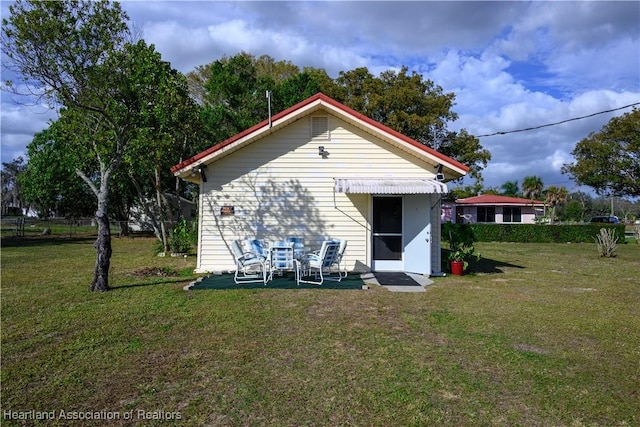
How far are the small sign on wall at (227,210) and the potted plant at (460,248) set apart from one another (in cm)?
640

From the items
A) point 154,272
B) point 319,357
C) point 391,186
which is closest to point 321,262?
point 391,186

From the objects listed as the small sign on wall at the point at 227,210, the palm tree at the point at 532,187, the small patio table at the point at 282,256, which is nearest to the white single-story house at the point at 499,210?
the palm tree at the point at 532,187

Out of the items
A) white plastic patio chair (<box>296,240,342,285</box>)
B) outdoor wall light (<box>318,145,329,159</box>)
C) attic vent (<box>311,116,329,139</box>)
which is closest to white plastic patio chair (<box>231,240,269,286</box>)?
white plastic patio chair (<box>296,240,342,285</box>)

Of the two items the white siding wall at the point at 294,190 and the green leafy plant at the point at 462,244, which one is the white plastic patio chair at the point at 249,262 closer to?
the white siding wall at the point at 294,190

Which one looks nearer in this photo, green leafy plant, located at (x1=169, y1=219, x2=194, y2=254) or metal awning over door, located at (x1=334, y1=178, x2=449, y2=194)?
metal awning over door, located at (x1=334, y1=178, x2=449, y2=194)

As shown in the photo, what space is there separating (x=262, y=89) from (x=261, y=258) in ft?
48.3

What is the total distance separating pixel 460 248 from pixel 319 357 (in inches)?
317

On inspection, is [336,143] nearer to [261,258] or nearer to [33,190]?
[261,258]

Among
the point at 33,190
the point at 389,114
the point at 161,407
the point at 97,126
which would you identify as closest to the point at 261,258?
the point at 97,126

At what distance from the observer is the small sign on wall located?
11.8m

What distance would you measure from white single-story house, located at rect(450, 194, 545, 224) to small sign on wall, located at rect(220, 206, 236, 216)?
31810 mm

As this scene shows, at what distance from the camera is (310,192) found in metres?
11.8

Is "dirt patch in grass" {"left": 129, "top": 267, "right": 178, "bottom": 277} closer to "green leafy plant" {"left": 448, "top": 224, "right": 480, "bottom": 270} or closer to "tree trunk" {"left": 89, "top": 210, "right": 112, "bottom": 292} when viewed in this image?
"tree trunk" {"left": 89, "top": 210, "right": 112, "bottom": 292}

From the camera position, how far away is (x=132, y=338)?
576cm
